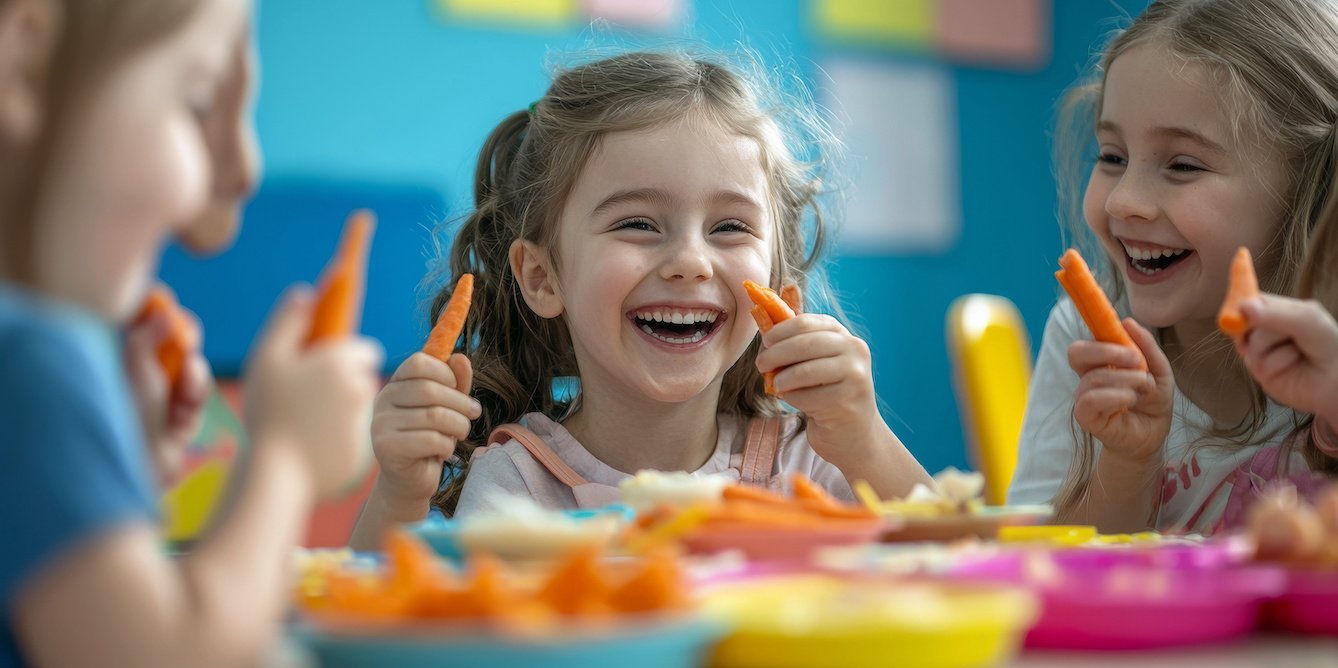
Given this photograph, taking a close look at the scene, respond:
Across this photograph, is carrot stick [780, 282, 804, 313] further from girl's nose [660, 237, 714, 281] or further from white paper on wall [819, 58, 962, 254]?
white paper on wall [819, 58, 962, 254]

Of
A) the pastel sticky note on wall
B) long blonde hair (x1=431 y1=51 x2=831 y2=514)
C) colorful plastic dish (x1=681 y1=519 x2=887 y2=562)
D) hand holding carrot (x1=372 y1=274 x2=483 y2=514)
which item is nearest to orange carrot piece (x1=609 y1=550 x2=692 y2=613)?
colorful plastic dish (x1=681 y1=519 x2=887 y2=562)

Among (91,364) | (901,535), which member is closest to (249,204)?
(901,535)

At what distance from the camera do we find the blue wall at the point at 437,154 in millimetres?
2715

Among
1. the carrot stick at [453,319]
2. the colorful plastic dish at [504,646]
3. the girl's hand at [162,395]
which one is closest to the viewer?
the colorful plastic dish at [504,646]

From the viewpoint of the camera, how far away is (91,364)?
0.49m

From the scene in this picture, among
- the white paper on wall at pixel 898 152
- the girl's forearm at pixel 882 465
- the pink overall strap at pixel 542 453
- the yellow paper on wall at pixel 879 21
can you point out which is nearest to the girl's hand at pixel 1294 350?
the girl's forearm at pixel 882 465

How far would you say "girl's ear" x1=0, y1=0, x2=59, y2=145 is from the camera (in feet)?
1.76

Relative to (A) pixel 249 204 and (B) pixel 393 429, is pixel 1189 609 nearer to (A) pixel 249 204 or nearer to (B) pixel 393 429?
(B) pixel 393 429

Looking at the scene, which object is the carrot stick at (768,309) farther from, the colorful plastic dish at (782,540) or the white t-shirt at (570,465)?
the colorful plastic dish at (782,540)

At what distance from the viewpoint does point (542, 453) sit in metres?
1.54

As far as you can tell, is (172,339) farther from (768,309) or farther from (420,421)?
(768,309)

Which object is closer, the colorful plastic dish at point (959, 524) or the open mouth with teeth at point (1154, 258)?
the colorful plastic dish at point (959, 524)

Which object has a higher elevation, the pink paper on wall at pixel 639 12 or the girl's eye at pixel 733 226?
the pink paper on wall at pixel 639 12

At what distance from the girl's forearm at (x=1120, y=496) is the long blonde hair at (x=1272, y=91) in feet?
0.12
